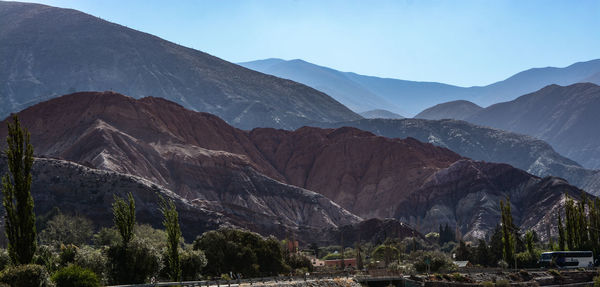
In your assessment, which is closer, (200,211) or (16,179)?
(16,179)

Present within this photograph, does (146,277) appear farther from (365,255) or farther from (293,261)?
(365,255)

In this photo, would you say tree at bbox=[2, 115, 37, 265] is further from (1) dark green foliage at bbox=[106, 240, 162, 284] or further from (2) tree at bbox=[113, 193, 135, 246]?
(1) dark green foliage at bbox=[106, 240, 162, 284]

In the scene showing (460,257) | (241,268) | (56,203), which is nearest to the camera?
(241,268)

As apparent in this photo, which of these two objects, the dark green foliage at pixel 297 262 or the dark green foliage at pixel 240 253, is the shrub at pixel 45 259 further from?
the dark green foliage at pixel 297 262

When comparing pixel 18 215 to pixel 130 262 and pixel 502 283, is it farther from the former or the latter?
pixel 502 283

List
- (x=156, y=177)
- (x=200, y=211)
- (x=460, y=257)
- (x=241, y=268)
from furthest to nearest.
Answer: (x=156, y=177) < (x=200, y=211) < (x=460, y=257) < (x=241, y=268)

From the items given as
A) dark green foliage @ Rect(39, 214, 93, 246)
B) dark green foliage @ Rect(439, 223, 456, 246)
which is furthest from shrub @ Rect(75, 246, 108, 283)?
dark green foliage @ Rect(439, 223, 456, 246)

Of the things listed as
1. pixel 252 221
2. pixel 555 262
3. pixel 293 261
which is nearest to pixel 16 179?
pixel 293 261
